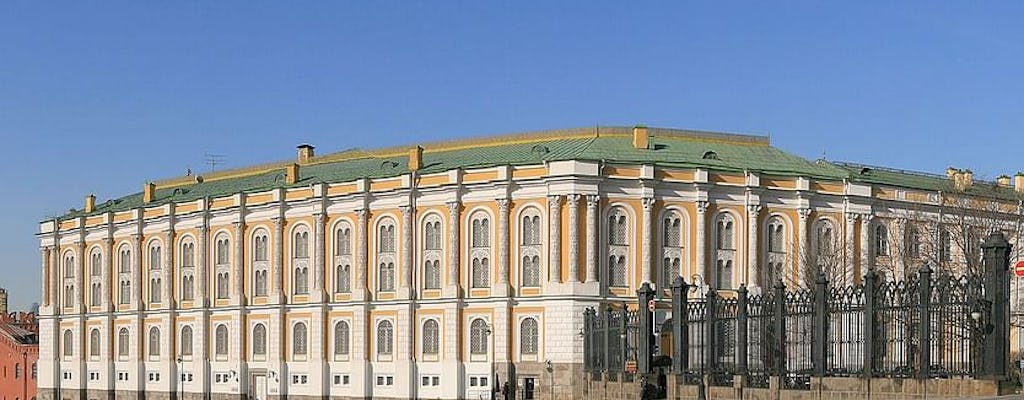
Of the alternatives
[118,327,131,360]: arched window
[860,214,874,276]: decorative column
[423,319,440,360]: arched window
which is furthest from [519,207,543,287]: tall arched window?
[118,327,131,360]: arched window

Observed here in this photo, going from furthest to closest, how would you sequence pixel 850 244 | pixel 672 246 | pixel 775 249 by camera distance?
pixel 850 244
pixel 775 249
pixel 672 246

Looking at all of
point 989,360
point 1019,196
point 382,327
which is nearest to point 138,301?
point 382,327

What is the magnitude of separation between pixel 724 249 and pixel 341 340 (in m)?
23.9

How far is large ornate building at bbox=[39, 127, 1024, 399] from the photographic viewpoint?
92.3 meters

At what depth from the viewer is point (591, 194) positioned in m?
91.2

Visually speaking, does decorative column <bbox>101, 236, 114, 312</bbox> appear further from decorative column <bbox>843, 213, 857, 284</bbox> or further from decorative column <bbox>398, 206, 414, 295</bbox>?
decorative column <bbox>843, 213, 857, 284</bbox>

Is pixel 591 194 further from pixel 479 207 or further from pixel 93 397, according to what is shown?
pixel 93 397

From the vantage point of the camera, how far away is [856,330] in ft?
155

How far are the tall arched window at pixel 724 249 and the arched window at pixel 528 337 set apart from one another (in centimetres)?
1085

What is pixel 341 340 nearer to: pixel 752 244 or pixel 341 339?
pixel 341 339

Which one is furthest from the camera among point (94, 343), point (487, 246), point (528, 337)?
point (94, 343)

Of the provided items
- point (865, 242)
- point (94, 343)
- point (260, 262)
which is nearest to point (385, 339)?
point (260, 262)

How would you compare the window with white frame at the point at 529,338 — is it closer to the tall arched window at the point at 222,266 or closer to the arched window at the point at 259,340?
the arched window at the point at 259,340

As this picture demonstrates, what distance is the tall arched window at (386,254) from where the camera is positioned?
99.9 metres
